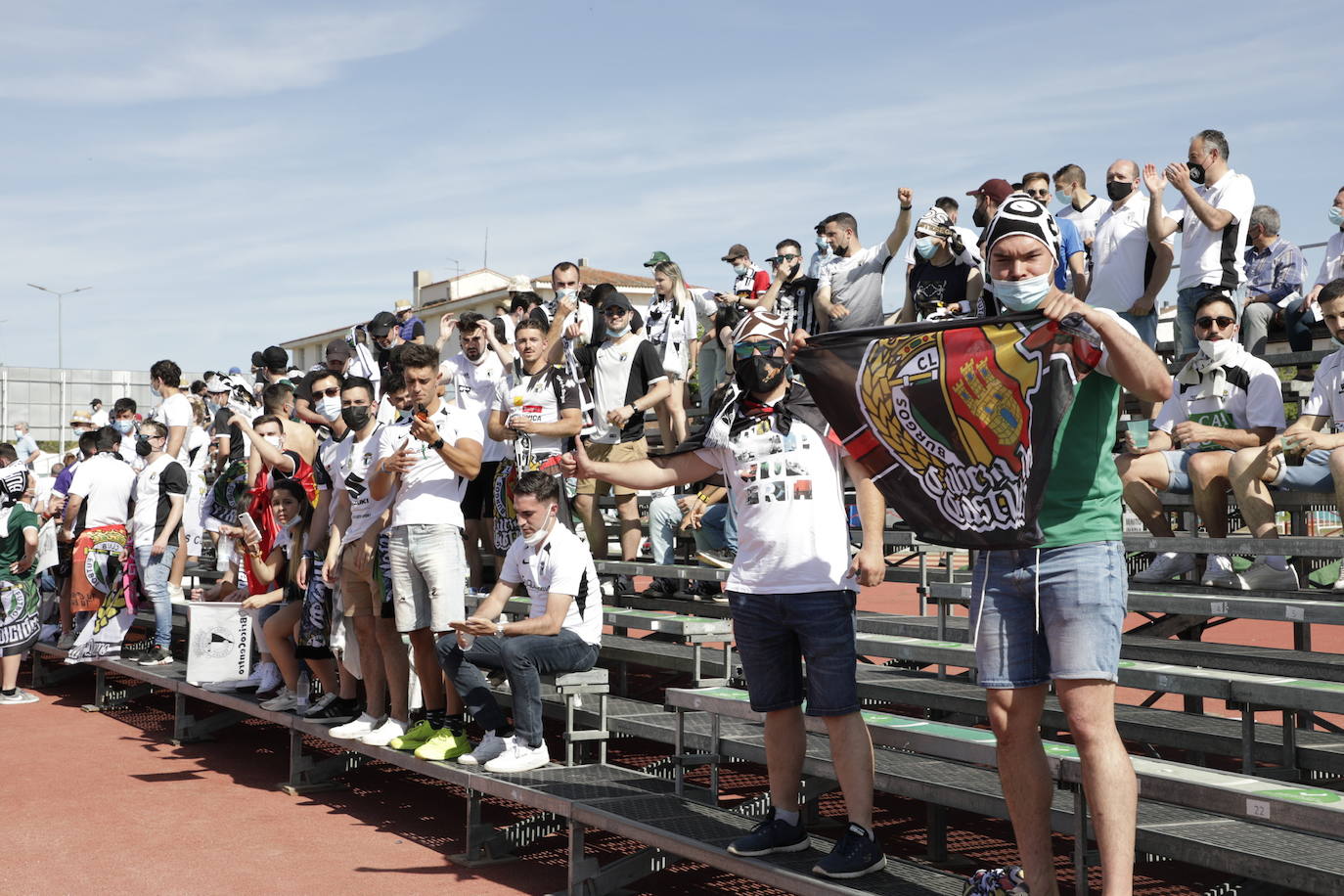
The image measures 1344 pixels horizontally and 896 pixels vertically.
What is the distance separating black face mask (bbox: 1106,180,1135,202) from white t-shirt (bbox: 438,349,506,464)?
15.4ft

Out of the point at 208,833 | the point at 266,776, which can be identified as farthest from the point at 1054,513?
the point at 266,776

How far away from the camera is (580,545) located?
666cm

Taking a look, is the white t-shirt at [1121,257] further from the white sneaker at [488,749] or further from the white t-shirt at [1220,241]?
the white sneaker at [488,749]

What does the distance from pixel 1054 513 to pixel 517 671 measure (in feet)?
11.2

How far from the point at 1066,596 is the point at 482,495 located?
21.2 feet

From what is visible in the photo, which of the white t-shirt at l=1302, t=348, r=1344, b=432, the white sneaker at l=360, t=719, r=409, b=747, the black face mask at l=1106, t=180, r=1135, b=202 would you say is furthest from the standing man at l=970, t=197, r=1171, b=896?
the black face mask at l=1106, t=180, r=1135, b=202

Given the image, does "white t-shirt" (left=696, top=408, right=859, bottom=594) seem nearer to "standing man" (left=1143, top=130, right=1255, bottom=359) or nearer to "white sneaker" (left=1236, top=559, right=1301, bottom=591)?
"white sneaker" (left=1236, top=559, right=1301, bottom=591)

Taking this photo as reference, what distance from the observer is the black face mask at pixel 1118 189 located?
945 centimetres

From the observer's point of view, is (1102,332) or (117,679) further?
(117,679)

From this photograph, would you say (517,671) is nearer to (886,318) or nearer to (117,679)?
(886,318)

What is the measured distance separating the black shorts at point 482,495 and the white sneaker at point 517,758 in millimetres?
3048

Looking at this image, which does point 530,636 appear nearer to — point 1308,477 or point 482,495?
point 482,495

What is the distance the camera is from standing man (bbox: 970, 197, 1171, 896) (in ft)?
11.3

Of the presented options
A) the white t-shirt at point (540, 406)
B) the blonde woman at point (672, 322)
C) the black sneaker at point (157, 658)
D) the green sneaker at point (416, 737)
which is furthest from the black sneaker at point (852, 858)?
the black sneaker at point (157, 658)
